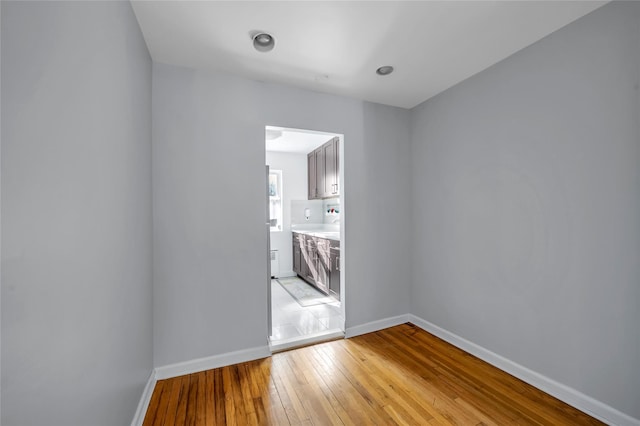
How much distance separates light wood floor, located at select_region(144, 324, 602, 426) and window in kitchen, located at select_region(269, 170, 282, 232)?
126 inches

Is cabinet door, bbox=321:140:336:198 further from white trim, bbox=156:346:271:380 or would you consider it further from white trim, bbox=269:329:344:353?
white trim, bbox=156:346:271:380

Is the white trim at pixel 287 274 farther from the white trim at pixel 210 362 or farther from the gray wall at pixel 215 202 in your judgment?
the white trim at pixel 210 362

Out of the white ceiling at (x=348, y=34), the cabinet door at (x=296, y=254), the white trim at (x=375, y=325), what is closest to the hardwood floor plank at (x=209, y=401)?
the white trim at (x=375, y=325)

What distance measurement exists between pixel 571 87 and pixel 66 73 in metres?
2.71

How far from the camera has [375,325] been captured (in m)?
3.01

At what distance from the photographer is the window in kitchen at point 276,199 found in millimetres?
5438

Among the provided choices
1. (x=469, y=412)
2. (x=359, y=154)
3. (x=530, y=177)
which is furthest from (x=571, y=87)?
(x=469, y=412)

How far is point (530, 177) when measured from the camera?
6.75ft

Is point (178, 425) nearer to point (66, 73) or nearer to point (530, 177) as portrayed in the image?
point (66, 73)

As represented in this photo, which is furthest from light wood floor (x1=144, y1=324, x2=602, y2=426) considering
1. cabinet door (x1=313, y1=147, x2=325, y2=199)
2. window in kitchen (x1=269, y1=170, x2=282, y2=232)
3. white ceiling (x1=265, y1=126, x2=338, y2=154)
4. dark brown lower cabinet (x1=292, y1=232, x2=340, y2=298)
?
window in kitchen (x1=269, y1=170, x2=282, y2=232)

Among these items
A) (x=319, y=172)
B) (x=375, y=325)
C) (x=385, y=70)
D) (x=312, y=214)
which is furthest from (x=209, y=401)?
(x=312, y=214)

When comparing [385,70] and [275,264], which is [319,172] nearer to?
[275,264]

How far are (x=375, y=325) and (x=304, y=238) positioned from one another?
217 cm

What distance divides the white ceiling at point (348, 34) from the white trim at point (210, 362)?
2445 mm
